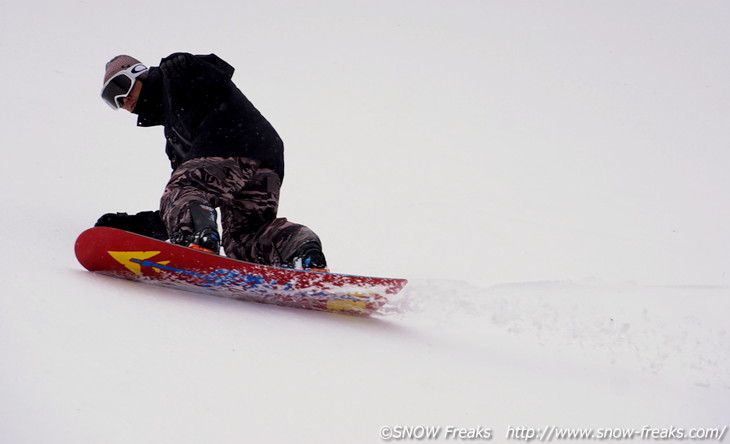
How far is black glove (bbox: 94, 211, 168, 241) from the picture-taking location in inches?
123

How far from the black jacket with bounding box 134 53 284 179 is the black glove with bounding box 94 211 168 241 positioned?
1.50ft

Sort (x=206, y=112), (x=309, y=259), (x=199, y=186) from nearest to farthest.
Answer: (x=309, y=259) → (x=199, y=186) → (x=206, y=112)

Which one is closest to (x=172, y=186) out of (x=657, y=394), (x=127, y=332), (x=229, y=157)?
(x=229, y=157)

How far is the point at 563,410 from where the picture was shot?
68.6 inches

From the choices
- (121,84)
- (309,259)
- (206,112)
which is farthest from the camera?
(121,84)

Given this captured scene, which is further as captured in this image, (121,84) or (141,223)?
(141,223)

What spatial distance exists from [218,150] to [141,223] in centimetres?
75

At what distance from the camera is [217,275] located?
227 cm

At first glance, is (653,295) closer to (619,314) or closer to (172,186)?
(619,314)

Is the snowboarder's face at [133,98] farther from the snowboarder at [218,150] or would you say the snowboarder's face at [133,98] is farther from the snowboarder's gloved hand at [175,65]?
the snowboarder's gloved hand at [175,65]

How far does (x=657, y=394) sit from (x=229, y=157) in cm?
175

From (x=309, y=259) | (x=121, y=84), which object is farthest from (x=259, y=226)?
(x=121, y=84)

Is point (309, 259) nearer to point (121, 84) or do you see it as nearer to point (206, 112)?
point (206, 112)

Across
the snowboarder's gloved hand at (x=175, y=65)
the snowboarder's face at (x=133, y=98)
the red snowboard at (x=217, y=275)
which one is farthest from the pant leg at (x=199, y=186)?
the snowboarder's face at (x=133, y=98)
